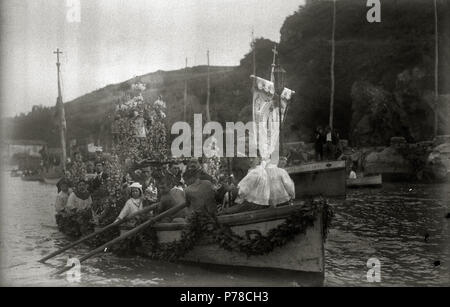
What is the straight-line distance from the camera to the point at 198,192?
9.61 m

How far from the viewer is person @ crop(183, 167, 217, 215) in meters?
9.55

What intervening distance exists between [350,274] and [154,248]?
394 cm

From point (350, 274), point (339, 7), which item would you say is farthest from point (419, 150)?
point (350, 274)

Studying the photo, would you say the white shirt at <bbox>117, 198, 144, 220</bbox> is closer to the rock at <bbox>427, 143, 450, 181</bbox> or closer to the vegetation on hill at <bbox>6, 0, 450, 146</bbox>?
the vegetation on hill at <bbox>6, 0, 450, 146</bbox>

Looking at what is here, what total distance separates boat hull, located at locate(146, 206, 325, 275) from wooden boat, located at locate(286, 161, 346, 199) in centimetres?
1102

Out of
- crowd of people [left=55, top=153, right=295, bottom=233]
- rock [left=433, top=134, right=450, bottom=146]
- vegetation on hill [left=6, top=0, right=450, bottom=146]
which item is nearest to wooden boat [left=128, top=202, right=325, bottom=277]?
crowd of people [left=55, top=153, right=295, bottom=233]

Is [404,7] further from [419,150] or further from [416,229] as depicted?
[416,229]

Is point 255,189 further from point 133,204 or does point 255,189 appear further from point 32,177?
point 32,177

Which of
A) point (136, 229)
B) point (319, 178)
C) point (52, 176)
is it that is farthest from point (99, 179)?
point (52, 176)

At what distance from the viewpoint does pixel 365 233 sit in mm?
13555

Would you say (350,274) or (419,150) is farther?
(419,150)

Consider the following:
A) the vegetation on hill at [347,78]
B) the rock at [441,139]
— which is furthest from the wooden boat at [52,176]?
the rock at [441,139]

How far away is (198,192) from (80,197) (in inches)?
224

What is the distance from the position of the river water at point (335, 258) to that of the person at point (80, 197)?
1.05m
